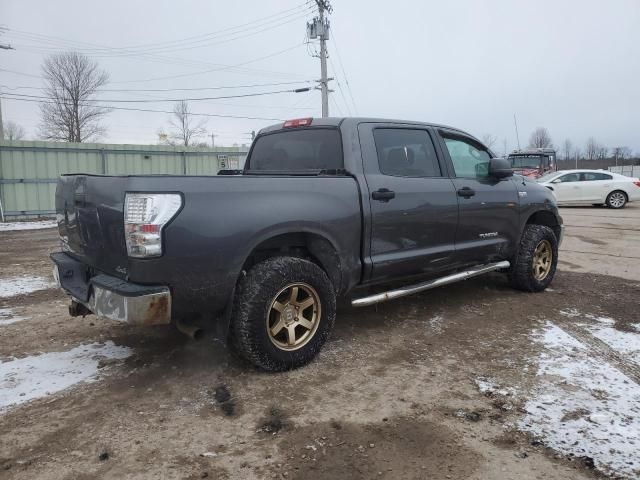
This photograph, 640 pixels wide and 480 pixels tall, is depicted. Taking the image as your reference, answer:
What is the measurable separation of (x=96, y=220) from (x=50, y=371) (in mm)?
1255

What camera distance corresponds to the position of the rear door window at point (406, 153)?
4.16m

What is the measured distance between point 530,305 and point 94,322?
434 cm

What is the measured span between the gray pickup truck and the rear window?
0.01m

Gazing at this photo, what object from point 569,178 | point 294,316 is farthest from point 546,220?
point 569,178

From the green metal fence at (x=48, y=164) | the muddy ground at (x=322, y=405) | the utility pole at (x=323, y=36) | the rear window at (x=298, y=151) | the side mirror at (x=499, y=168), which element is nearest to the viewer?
the muddy ground at (x=322, y=405)

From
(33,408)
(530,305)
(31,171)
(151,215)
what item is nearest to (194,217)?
(151,215)

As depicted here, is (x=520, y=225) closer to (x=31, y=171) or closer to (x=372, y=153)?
(x=372, y=153)

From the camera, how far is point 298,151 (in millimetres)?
4422

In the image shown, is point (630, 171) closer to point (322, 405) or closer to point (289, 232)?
point (289, 232)

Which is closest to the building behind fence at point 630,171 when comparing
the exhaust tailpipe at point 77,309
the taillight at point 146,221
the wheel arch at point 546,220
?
the wheel arch at point 546,220

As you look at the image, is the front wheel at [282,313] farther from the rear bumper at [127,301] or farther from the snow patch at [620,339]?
the snow patch at [620,339]

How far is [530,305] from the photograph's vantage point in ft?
17.1

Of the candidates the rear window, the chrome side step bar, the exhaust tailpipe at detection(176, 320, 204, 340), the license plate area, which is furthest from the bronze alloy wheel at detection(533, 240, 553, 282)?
the license plate area

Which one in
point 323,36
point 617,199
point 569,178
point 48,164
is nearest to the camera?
point 48,164
